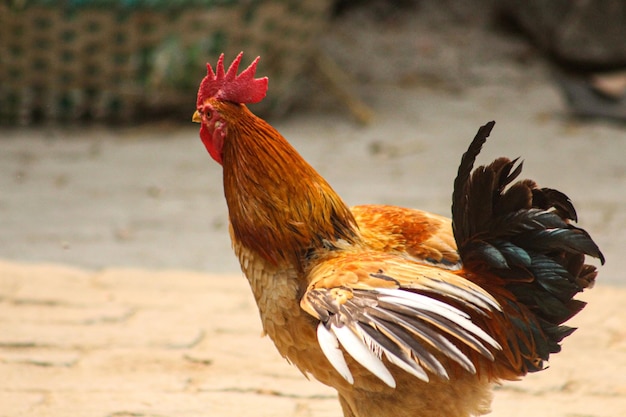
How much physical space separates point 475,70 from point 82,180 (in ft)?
17.5

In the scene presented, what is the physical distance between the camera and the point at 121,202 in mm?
6363

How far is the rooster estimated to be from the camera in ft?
7.61

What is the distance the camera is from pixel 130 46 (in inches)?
310

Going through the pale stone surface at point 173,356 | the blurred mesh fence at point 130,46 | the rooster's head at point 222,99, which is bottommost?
the pale stone surface at point 173,356

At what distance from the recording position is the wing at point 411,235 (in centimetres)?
285

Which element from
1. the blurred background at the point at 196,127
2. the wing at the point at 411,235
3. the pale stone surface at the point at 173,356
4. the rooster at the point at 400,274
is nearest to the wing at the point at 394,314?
the rooster at the point at 400,274

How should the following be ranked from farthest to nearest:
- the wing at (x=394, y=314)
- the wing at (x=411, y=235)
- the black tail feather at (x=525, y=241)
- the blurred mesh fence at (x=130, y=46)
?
the blurred mesh fence at (x=130, y=46)
the wing at (x=411, y=235)
the black tail feather at (x=525, y=241)
the wing at (x=394, y=314)

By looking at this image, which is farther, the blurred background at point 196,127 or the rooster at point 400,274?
the blurred background at point 196,127

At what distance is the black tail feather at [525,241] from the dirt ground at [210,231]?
87cm

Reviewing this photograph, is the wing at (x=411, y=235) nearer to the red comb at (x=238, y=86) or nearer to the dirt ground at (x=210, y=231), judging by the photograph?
the red comb at (x=238, y=86)

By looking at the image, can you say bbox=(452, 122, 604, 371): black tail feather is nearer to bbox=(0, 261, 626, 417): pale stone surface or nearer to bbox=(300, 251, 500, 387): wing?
bbox=(300, 251, 500, 387): wing

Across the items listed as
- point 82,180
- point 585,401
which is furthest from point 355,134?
point 585,401

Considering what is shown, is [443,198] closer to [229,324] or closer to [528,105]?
[229,324]

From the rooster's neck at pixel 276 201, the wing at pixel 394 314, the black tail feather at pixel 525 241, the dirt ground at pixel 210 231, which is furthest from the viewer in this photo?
the dirt ground at pixel 210 231
